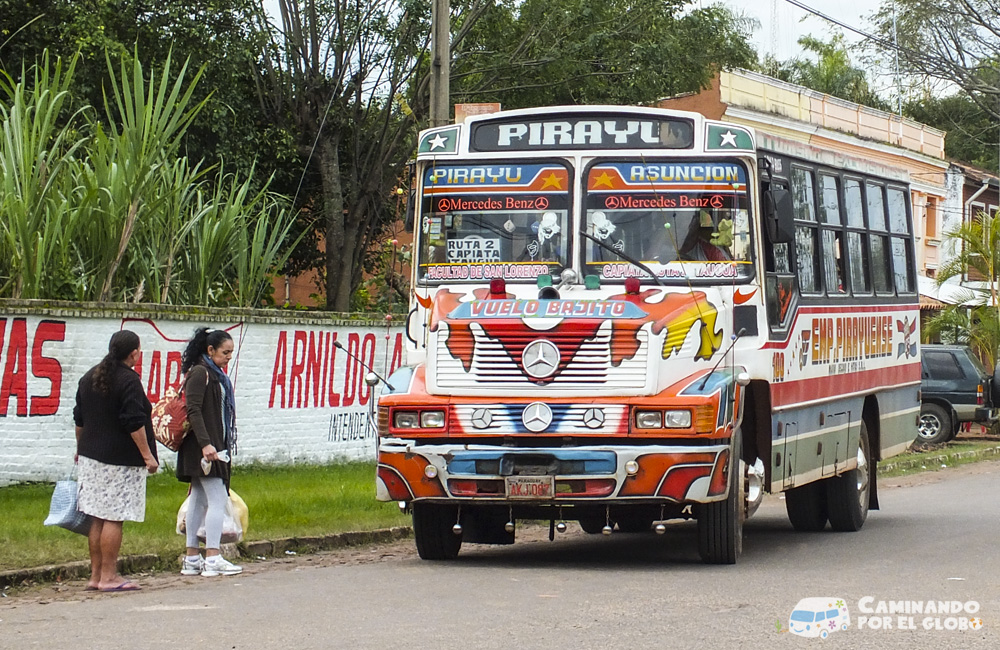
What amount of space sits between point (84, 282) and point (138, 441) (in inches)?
240

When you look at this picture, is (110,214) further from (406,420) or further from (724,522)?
(724,522)

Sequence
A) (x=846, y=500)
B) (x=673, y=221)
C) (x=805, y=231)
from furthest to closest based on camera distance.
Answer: (x=846, y=500) < (x=805, y=231) < (x=673, y=221)

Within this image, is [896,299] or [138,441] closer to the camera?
[138,441]

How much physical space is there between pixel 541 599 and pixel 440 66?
26.0 ft

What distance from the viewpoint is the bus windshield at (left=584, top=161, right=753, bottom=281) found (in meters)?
11.0

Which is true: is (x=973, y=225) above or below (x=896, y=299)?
above

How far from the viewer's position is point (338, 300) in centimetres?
2500

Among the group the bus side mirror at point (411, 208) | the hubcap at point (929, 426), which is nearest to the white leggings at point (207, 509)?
the bus side mirror at point (411, 208)

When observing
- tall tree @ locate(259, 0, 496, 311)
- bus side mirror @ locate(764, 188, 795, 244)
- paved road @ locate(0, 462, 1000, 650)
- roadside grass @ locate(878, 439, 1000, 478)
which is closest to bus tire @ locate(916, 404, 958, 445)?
roadside grass @ locate(878, 439, 1000, 478)

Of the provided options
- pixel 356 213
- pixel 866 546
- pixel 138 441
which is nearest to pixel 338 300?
pixel 356 213

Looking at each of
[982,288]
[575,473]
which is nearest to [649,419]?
[575,473]

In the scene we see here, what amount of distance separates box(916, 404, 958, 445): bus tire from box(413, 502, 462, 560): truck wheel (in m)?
18.6

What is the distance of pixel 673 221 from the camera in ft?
36.2

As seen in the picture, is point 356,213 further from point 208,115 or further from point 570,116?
point 570,116
